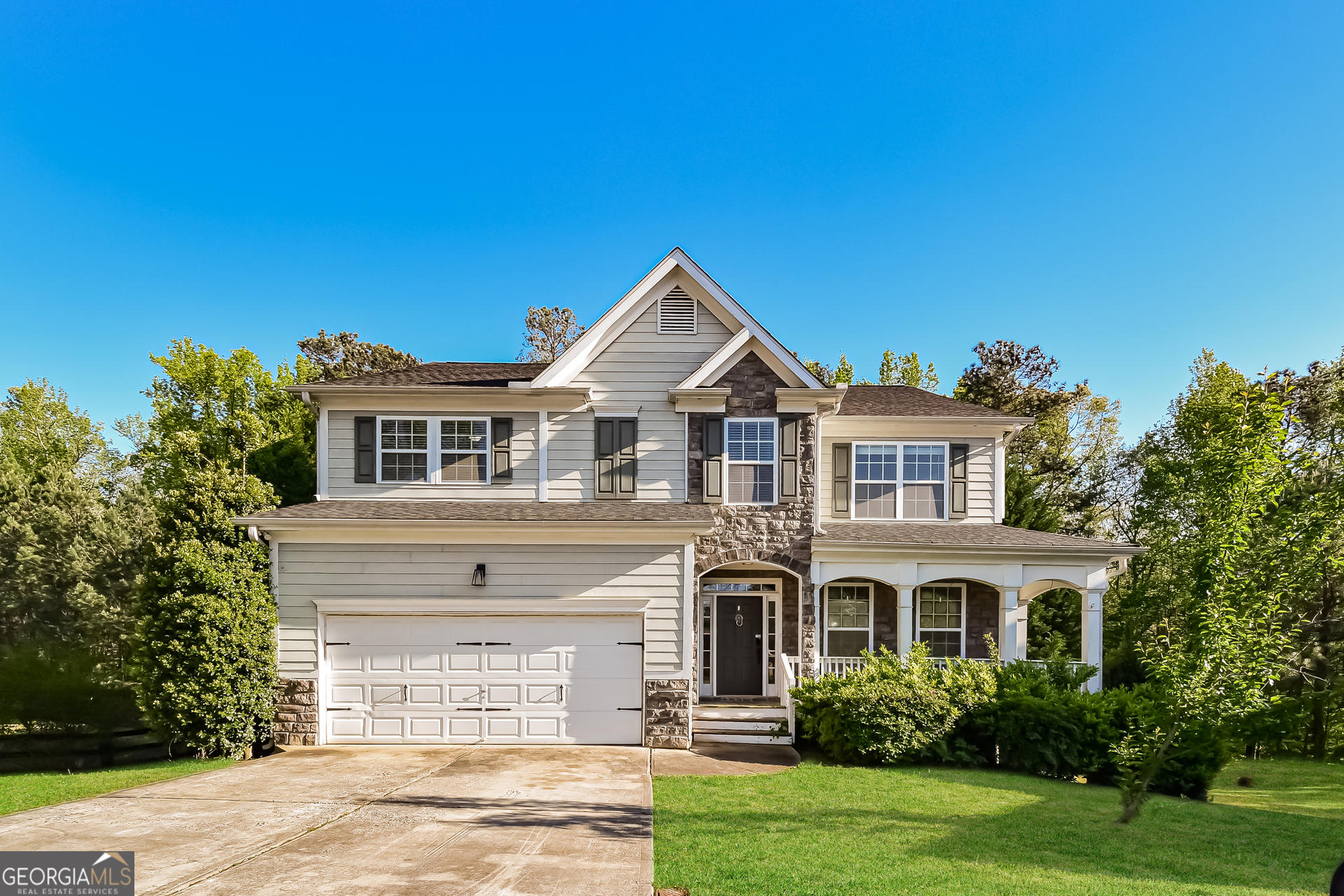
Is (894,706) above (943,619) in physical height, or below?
below

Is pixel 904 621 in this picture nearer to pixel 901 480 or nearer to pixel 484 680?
pixel 901 480

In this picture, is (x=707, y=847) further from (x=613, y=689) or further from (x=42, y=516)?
(x=42, y=516)

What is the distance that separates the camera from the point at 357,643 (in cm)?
1320

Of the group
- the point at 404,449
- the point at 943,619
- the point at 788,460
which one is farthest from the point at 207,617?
the point at 943,619

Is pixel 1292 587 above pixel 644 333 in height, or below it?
below

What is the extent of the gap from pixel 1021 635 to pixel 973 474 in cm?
352

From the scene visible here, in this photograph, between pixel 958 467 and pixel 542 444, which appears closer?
pixel 542 444

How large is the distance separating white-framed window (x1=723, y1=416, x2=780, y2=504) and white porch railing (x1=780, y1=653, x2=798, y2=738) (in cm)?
309

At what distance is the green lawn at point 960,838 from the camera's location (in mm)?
6691

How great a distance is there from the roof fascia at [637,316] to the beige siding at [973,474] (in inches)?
94.6

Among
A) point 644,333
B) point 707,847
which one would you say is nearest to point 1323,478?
point 644,333

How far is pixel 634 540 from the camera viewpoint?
13.2 metres

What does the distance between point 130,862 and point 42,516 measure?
2416 cm

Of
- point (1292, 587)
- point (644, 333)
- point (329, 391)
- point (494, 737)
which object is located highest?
point (644, 333)
